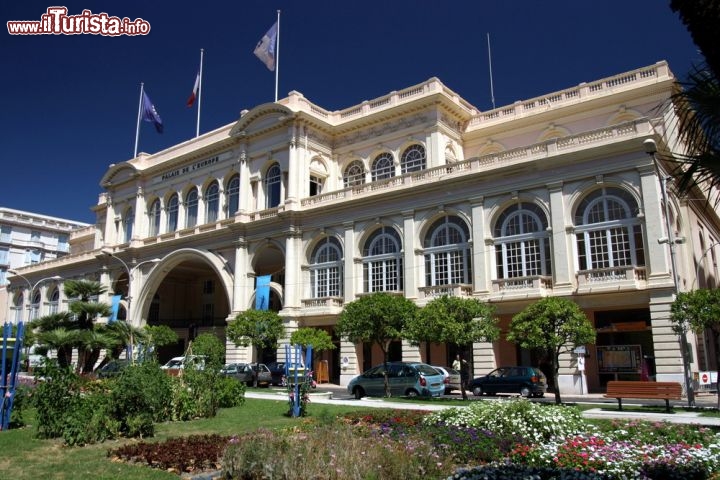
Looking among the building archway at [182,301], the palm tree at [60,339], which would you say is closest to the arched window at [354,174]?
the building archway at [182,301]

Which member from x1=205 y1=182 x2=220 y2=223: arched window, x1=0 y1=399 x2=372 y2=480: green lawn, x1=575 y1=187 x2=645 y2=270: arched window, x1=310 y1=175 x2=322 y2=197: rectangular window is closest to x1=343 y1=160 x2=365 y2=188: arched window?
x1=310 y1=175 x2=322 y2=197: rectangular window

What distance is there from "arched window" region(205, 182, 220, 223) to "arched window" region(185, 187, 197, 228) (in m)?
1.79

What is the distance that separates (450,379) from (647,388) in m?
11.0

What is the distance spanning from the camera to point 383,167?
4128 centimetres

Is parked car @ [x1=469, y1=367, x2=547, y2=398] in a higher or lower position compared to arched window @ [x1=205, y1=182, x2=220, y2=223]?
lower

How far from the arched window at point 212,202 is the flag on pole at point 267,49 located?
440 inches

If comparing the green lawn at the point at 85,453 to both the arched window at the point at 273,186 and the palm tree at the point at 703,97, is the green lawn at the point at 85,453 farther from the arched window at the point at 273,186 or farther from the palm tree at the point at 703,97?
the arched window at the point at 273,186

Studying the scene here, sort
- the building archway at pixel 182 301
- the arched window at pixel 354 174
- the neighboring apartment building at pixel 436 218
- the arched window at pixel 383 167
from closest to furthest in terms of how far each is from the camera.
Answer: the neighboring apartment building at pixel 436 218 < the arched window at pixel 383 167 < the arched window at pixel 354 174 < the building archway at pixel 182 301

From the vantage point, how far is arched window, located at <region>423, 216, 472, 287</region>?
33.4 m

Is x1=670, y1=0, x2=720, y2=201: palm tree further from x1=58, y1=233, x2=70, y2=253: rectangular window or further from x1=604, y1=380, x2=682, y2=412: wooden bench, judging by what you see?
x1=58, y1=233, x2=70, y2=253: rectangular window

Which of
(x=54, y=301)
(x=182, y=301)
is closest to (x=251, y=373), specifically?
(x=182, y=301)

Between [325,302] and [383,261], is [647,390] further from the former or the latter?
[325,302]

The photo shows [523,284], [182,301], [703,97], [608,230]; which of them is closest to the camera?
[703,97]

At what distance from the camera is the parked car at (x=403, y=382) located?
24703 mm
